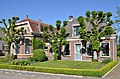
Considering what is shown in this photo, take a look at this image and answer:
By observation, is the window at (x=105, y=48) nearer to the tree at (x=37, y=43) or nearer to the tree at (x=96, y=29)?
the tree at (x=96, y=29)

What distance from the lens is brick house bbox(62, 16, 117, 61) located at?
2266cm

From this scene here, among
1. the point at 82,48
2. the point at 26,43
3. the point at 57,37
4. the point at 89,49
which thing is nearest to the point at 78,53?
the point at 82,48

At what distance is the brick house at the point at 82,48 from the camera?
22.7 metres

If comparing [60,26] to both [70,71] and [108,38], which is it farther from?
[70,71]

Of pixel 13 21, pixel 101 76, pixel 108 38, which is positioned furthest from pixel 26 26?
pixel 101 76

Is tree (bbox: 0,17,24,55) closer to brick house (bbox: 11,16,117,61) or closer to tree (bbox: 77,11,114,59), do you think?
brick house (bbox: 11,16,117,61)

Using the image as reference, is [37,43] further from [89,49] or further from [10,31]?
[89,49]

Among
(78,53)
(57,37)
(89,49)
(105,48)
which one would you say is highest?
(57,37)

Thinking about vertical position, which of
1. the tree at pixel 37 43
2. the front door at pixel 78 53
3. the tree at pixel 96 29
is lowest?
the front door at pixel 78 53

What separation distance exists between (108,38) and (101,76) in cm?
1086

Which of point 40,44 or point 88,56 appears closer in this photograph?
point 88,56

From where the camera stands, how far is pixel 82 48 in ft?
80.8

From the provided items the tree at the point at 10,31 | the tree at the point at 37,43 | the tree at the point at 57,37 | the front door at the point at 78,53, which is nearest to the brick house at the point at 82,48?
the front door at the point at 78,53

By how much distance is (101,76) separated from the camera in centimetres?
1307
